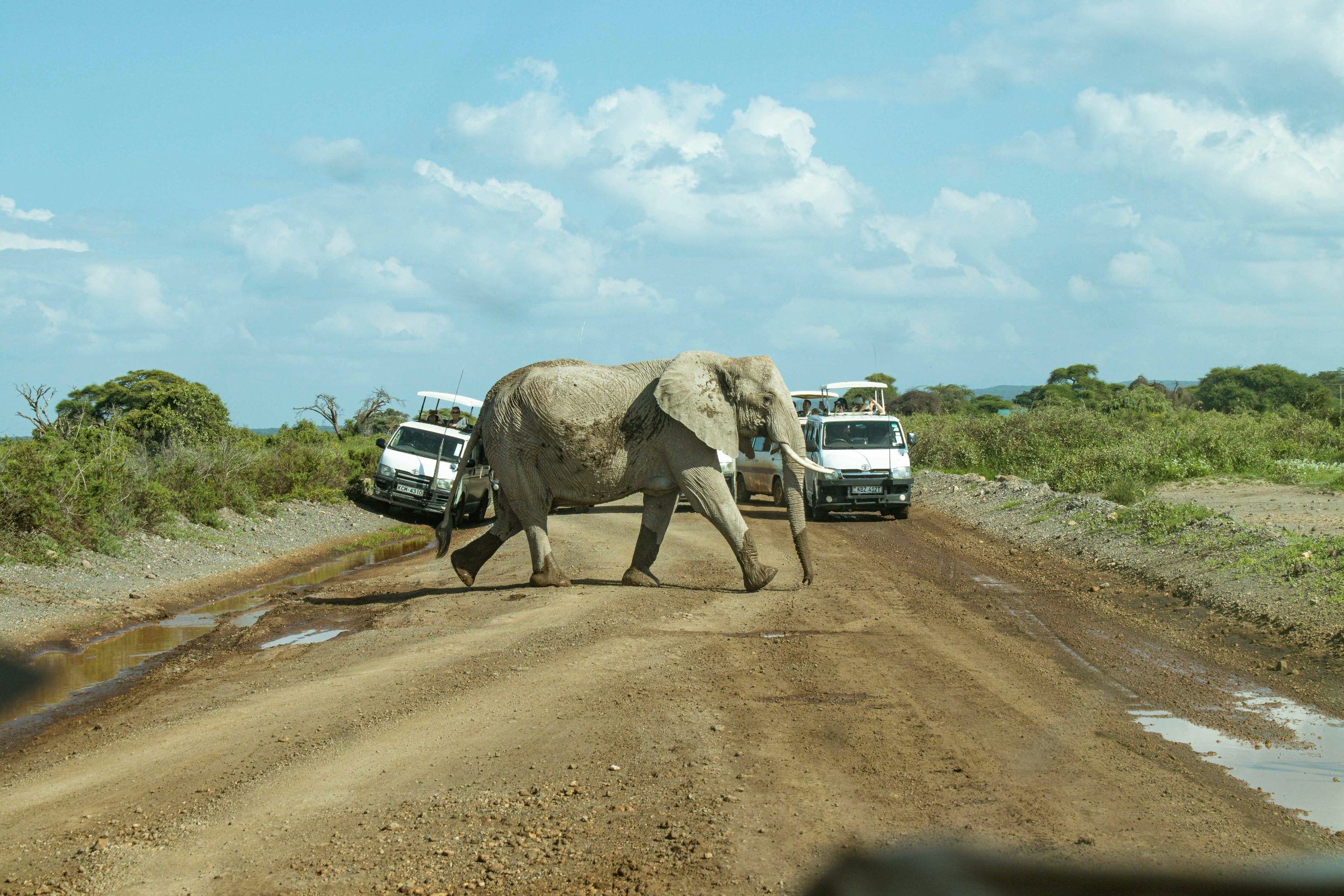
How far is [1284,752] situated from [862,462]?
49.4 feet

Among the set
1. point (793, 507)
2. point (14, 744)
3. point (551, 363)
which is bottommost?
point (14, 744)

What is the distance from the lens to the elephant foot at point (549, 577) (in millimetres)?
12523

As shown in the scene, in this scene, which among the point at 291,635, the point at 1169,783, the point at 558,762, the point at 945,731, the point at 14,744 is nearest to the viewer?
the point at 1169,783

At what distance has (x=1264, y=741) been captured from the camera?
6.24 m

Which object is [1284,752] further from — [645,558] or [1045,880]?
[645,558]

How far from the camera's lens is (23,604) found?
40.3 feet

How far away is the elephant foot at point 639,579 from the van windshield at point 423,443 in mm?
11064

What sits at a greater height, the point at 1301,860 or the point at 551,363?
the point at 551,363

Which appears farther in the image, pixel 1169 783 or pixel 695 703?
pixel 695 703

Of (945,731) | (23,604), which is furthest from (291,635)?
(945,731)

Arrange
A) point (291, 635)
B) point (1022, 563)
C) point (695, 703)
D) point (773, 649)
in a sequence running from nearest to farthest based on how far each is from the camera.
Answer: point (695, 703) < point (773, 649) < point (291, 635) < point (1022, 563)

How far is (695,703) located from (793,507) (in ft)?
17.9

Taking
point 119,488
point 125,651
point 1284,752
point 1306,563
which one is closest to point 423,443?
point 119,488

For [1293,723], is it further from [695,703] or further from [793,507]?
[793,507]
